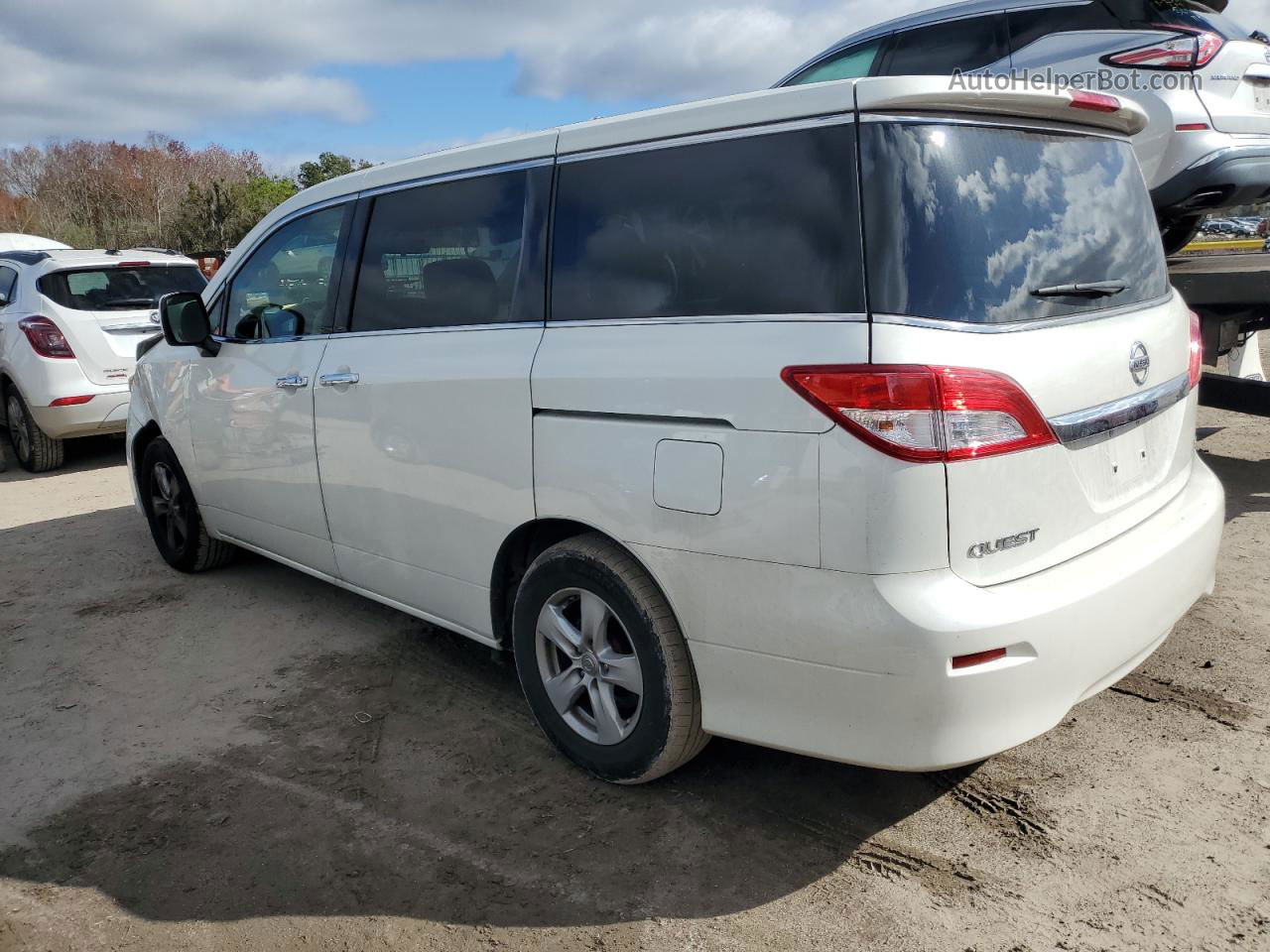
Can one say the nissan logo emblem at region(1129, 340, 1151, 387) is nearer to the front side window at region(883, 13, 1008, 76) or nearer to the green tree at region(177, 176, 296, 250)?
the front side window at region(883, 13, 1008, 76)

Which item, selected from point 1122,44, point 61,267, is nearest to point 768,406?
point 1122,44

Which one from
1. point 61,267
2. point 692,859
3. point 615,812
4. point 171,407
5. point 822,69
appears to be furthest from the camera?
point 61,267

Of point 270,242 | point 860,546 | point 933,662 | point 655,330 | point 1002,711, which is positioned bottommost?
point 1002,711

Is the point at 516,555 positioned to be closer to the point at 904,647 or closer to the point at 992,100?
the point at 904,647

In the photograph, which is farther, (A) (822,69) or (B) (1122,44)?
(A) (822,69)

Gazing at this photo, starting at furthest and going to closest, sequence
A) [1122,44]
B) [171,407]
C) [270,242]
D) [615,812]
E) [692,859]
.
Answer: [1122,44] → [171,407] → [270,242] → [615,812] → [692,859]

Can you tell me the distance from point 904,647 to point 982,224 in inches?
41.3

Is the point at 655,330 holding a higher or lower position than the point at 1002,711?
higher

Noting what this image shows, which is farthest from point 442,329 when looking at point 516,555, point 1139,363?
point 1139,363

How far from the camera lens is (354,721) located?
12.0 ft

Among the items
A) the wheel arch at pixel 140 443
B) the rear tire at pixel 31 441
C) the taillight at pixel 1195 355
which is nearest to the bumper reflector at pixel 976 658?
the taillight at pixel 1195 355

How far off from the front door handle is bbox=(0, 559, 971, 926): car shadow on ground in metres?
1.26

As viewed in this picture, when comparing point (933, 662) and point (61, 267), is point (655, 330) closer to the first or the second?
point (933, 662)

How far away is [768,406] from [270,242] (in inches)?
120
